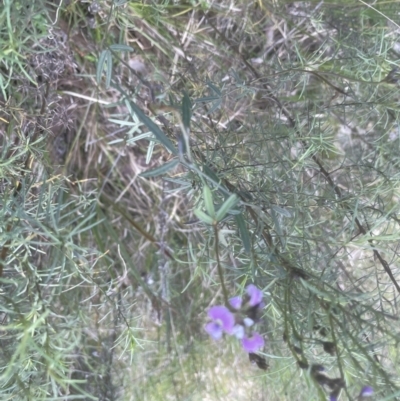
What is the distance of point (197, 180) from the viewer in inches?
36.8

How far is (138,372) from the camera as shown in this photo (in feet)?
5.60

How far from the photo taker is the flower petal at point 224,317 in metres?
0.63

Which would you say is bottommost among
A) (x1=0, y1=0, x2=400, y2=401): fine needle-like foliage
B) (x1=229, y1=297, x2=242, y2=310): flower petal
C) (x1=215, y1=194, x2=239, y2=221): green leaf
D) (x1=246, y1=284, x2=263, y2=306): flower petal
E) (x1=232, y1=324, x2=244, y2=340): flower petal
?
(x1=0, y1=0, x2=400, y2=401): fine needle-like foliage

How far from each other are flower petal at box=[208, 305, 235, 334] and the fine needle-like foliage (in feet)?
0.25

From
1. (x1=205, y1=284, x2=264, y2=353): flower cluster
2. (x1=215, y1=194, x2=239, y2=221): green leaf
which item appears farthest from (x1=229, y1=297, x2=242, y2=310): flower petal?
(x1=215, y1=194, x2=239, y2=221): green leaf

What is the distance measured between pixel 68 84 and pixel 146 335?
3.12ft

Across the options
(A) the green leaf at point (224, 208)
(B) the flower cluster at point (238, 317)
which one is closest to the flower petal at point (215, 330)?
(B) the flower cluster at point (238, 317)

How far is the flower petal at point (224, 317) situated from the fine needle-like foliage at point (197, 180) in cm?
8

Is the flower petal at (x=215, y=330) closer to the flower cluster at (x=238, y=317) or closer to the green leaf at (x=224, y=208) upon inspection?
the flower cluster at (x=238, y=317)

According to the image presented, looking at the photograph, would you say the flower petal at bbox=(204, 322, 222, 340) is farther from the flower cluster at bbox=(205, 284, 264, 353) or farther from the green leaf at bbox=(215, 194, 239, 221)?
the green leaf at bbox=(215, 194, 239, 221)

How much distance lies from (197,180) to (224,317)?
364 mm

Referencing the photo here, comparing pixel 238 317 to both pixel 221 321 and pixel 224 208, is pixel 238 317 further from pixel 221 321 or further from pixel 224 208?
pixel 224 208

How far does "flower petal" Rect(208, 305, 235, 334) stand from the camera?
0.63 m

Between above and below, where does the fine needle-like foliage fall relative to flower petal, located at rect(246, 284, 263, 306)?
below
